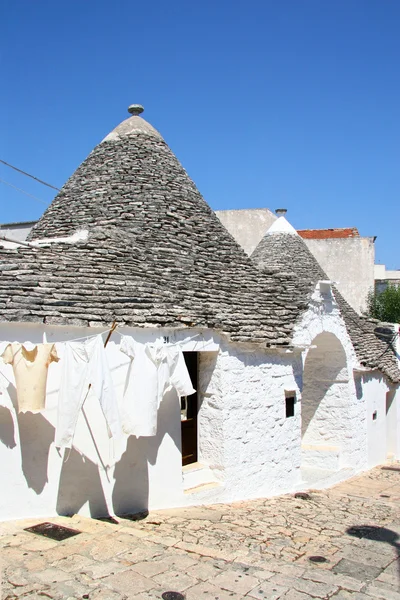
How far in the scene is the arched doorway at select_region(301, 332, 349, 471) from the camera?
1102 centimetres

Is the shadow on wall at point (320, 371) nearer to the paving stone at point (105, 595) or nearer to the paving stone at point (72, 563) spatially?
the paving stone at point (72, 563)

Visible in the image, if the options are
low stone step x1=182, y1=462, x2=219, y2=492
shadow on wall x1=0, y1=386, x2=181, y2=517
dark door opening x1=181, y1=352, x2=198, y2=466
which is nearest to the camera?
shadow on wall x1=0, y1=386, x2=181, y2=517

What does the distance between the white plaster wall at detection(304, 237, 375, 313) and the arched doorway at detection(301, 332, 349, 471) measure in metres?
12.3

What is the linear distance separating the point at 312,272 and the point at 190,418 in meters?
6.65

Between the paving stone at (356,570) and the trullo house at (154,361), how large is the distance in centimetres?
233

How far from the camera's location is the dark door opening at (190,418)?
7.83 m

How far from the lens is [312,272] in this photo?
13438 millimetres

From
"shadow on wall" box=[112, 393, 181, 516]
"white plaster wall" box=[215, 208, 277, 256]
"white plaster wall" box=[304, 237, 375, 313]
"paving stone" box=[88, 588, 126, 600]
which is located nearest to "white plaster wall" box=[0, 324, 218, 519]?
"shadow on wall" box=[112, 393, 181, 516]

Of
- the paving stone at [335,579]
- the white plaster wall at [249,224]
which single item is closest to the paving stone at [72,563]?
the paving stone at [335,579]

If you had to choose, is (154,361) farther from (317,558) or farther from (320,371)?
(320,371)

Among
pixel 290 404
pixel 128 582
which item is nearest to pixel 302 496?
pixel 290 404

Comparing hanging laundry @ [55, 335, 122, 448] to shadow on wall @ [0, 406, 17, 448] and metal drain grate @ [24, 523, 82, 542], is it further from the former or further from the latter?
metal drain grate @ [24, 523, 82, 542]

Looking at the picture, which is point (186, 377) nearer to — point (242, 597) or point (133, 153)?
point (242, 597)

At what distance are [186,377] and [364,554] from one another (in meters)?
2.63
